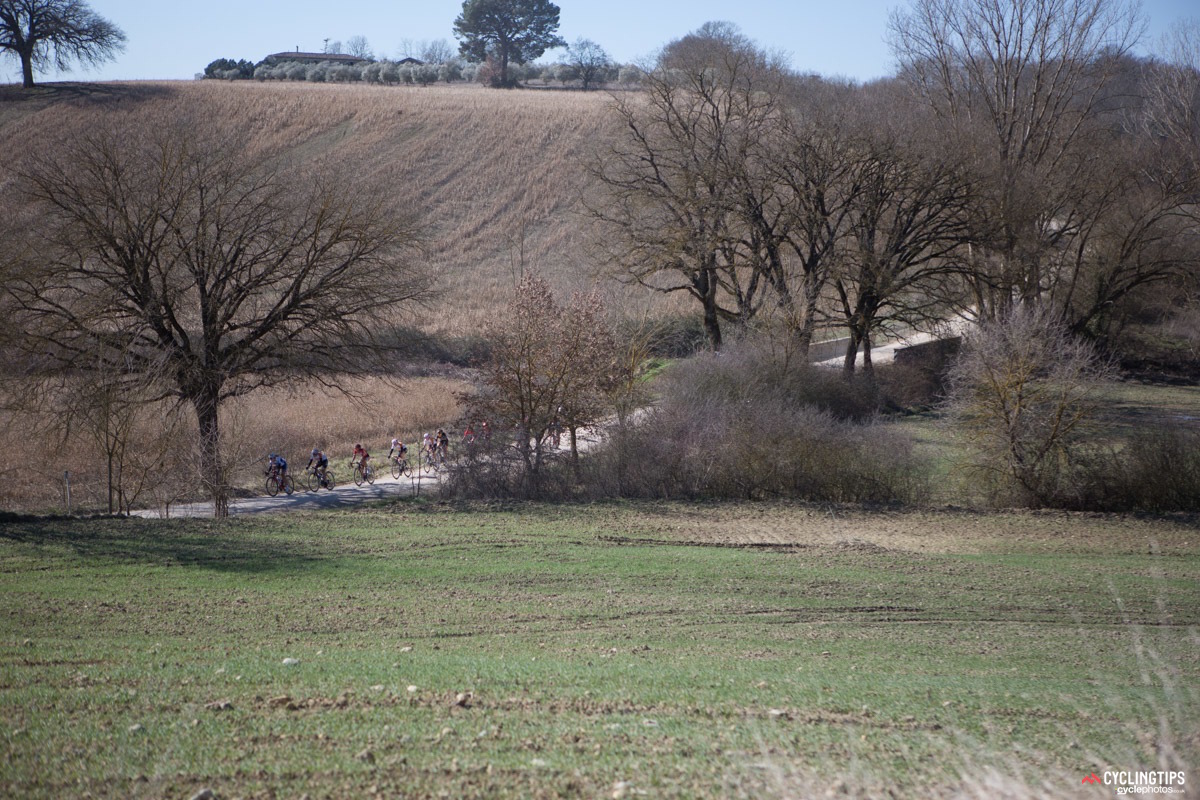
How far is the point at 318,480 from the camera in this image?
2564 centimetres

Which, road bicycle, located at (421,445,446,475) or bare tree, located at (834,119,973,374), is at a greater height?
bare tree, located at (834,119,973,374)

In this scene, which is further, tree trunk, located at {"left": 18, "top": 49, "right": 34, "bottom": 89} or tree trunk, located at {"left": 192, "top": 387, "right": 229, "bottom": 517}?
tree trunk, located at {"left": 18, "top": 49, "right": 34, "bottom": 89}

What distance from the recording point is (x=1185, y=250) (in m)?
42.3

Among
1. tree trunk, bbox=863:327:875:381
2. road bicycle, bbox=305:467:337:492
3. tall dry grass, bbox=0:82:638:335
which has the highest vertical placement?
tall dry grass, bbox=0:82:638:335

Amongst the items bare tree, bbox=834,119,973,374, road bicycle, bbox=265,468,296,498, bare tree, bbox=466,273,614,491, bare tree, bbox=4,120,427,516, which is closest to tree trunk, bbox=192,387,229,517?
bare tree, bbox=4,120,427,516

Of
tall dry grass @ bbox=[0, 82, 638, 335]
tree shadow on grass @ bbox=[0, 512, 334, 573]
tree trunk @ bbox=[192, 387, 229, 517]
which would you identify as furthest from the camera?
tall dry grass @ bbox=[0, 82, 638, 335]

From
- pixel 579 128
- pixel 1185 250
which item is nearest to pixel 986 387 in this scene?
pixel 1185 250

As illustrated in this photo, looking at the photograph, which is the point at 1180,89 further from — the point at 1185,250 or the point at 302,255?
the point at 302,255

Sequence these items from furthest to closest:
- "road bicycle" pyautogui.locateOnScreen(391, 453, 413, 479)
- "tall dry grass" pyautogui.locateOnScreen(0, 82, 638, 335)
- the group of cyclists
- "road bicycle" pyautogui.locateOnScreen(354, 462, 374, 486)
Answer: "tall dry grass" pyautogui.locateOnScreen(0, 82, 638, 335) < "road bicycle" pyautogui.locateOnScreen(391, 453, 413, 479) < "road bicycle" pyautogui.locateOnScreen(354, 462, 374, 486) < the group of cyclists

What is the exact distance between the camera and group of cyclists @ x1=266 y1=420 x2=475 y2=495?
80.4 ft

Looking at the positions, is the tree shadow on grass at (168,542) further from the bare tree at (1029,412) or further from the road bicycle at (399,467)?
the bare tree at (1029,412)

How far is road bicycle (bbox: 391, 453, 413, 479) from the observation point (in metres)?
26.8

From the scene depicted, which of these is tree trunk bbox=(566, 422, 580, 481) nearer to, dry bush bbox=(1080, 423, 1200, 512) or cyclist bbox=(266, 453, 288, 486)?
cyclist bbox=(266, 453, 288, 486)

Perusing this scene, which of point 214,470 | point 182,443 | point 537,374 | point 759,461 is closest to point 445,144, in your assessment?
point 537,374
